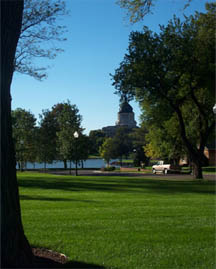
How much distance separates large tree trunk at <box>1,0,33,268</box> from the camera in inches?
202

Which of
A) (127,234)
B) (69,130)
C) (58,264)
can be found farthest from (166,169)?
(58,264)

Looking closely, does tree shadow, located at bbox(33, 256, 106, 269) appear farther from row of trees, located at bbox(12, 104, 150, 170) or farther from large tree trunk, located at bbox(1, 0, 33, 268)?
row of trees, located at bbox(12, 104, 150, 170)

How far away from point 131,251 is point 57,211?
438 cm

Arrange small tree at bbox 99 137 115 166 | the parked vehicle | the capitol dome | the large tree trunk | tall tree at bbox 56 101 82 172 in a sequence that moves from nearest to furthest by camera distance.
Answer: the large tree trunk, the parked vehicle, tall tree at bbox 56 101 82 172, small tree at bbox 99 137 115 166, the capitol dome

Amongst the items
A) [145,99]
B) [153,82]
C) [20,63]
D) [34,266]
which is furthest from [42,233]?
[145,99]

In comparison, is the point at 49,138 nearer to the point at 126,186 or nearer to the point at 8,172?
the point at 126,186

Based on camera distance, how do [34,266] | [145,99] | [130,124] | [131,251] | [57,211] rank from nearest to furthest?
[34,266] → [131,251] → [57,211] → [145,99] → [130,124]

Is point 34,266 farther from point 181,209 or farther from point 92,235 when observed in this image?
point 181,209

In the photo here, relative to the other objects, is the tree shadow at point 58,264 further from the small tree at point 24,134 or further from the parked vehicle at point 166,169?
the small tree at point 24,134

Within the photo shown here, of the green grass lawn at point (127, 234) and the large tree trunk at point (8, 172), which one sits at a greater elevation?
the large tree trunk at point (8, 172)

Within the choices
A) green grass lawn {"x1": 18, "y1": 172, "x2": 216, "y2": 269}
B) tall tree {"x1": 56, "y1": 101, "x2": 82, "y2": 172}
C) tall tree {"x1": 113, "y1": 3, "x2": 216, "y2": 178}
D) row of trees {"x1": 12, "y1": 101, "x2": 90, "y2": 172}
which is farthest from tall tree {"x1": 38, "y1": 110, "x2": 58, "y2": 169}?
green grass lawn {"x1": 18, "y1": 172, "x2": 216, "y2": 269}

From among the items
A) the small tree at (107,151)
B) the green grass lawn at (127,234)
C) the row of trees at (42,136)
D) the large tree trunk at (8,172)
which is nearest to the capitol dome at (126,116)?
the small tree at (107,151)

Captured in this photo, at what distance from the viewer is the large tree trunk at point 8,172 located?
16.9 ft

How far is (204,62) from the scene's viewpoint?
28.5 meters
